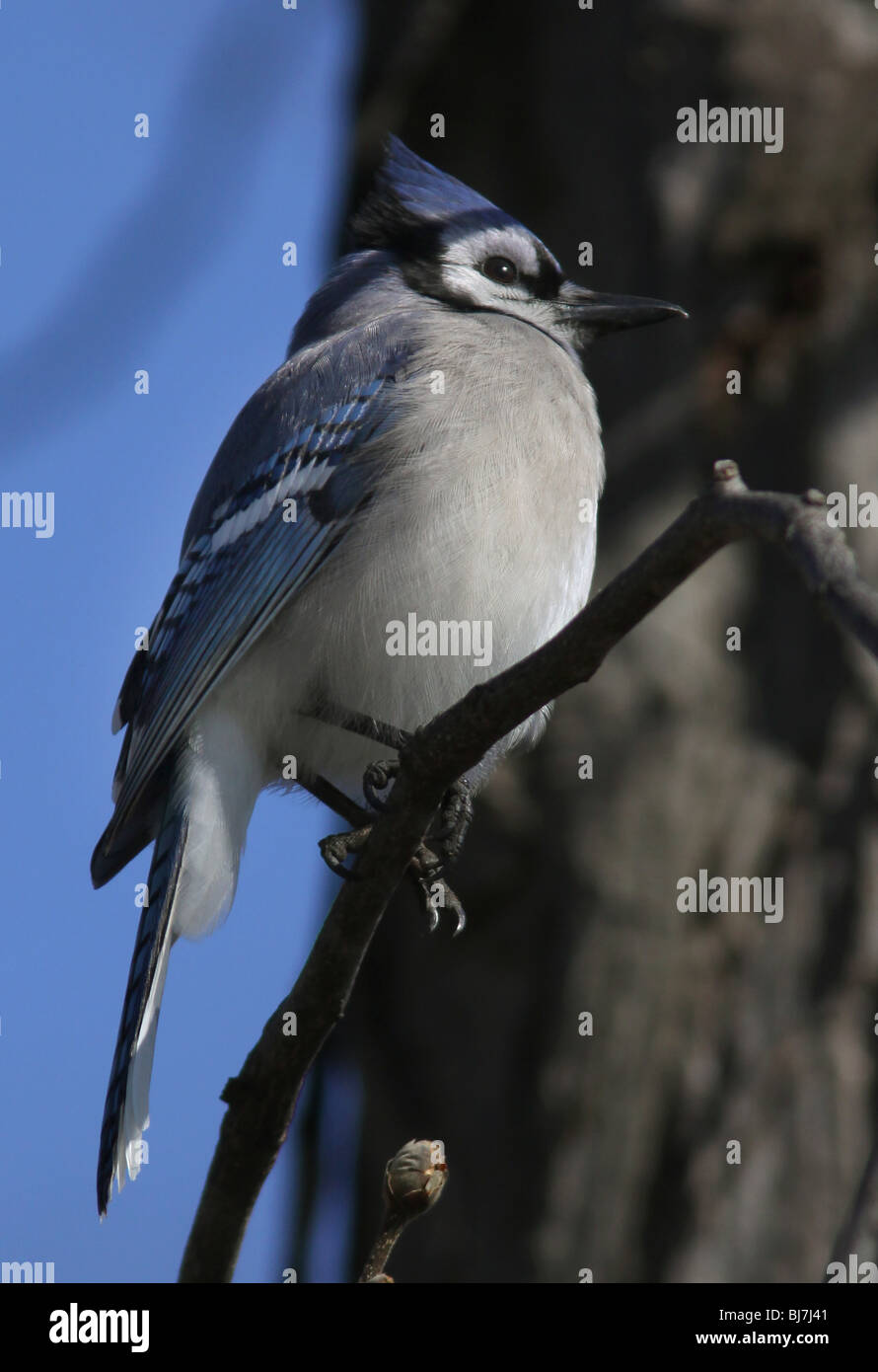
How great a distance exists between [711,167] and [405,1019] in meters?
2.10

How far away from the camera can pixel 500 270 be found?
383cm

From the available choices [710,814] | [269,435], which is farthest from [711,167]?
[710,814]

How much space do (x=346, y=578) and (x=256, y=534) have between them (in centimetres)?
28

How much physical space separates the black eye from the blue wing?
1.17 ft

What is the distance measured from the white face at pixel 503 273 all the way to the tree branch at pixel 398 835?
6.02ft

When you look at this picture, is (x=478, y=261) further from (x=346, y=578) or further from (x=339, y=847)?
(x=339, y=847)

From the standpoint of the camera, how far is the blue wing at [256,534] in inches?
126

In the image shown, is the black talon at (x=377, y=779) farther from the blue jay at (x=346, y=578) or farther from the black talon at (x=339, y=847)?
the blue jay at (x=346, y=578)

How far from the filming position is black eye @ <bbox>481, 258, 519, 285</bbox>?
150 inches

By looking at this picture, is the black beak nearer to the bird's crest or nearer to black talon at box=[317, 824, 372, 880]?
the bird's crest

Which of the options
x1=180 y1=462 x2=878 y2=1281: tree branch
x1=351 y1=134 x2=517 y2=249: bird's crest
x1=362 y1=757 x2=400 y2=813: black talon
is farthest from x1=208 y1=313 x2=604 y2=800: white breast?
x1=180 y1=462 x2=878 y2=1281: tree branch

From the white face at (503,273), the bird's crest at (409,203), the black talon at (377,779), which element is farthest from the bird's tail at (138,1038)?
the bird's crest at (409,203)

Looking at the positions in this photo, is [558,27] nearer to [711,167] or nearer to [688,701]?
[711,167]

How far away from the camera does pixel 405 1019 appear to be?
12.6 feet
